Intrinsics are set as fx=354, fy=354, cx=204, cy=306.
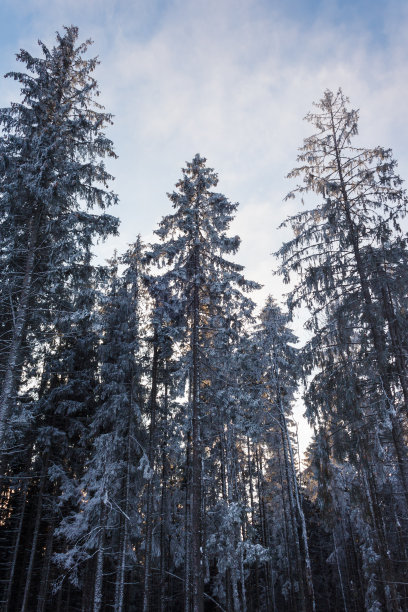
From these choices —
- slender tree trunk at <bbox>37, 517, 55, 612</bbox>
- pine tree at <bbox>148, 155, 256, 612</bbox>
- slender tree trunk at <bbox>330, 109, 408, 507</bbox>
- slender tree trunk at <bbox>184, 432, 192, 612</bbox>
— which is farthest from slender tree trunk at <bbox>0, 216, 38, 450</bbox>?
slender tree trunk at <bbox>184, 432, 192, 612</bbox>

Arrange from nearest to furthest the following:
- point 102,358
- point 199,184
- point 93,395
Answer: point 199,184 → point 102,358 → point 93,395

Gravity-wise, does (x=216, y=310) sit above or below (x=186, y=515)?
above

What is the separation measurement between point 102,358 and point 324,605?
33.8m

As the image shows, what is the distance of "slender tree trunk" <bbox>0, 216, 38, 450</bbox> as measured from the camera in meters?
8.97

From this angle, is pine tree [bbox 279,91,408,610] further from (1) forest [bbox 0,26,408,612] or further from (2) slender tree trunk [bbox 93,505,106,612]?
(2) slender tree trunk [bbox 93,505,106,612]

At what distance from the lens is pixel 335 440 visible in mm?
10852

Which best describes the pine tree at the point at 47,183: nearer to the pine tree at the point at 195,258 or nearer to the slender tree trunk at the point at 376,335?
the pine tree at the point at 195,258

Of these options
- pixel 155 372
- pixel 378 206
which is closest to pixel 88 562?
pixel 155 372

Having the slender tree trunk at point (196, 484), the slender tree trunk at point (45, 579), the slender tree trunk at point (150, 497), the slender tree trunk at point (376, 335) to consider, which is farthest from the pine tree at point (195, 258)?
the slender tree trunk at point (45, 579)

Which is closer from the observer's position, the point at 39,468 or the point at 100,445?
the point at 100,445

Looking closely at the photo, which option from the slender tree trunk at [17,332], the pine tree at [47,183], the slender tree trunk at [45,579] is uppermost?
the pine tree at [47,183]

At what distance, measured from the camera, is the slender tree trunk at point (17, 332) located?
8969mm

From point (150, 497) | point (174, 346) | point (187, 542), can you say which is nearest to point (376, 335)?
point (174, 346)

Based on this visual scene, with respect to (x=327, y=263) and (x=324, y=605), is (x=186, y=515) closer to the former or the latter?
(x=327, y=263)
